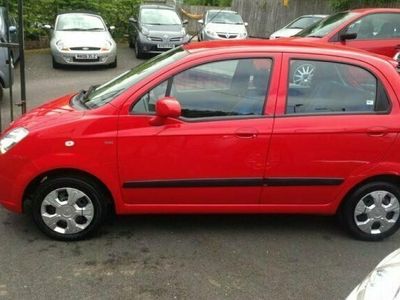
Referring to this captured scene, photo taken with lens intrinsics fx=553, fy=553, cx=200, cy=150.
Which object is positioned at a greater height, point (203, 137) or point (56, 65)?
point (203, 137)

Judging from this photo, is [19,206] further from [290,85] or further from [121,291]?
[290,85]

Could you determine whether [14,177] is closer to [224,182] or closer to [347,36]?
[224,182]

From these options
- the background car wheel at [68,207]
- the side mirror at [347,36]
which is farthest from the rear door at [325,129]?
the side mirror at [347,36]

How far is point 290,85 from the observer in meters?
4.39

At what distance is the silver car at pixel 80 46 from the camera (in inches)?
547

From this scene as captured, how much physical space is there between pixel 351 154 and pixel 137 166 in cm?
171

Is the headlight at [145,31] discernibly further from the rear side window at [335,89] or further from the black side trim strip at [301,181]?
the black side trim strip at [301,181]

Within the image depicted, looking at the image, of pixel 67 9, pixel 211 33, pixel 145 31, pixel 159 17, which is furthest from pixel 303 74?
pixel 67 9

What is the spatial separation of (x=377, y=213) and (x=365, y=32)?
6.21 metres

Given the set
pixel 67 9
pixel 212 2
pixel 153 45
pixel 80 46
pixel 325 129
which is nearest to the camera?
pixel 325 129

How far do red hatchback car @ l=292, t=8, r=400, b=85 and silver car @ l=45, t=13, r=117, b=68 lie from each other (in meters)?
5.84

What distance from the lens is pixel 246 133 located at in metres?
4.28

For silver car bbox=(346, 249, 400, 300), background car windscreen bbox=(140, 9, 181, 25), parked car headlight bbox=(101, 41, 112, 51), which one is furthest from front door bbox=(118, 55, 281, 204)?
background car windscreen bbox=(140, 9, 181, 25)

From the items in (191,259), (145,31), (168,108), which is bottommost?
(191,259)
